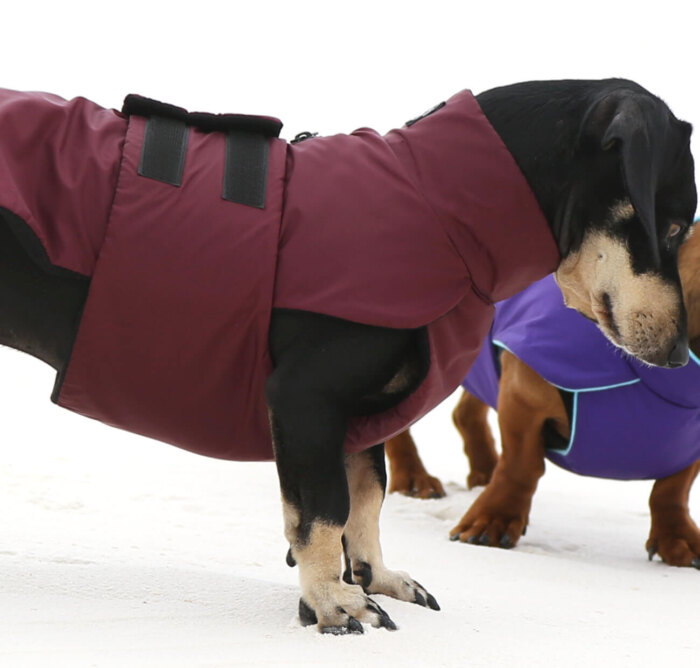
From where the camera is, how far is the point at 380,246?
91.8 inches

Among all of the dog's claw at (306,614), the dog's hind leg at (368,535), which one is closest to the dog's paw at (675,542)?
the dog's hind leg at (368,535)

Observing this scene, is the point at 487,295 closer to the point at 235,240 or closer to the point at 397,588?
the point at 235,240

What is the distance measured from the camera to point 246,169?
2.38 meters

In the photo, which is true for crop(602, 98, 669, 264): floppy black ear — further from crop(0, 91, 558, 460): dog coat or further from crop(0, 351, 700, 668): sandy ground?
crop(0, 351, 700, 668): sandy ground

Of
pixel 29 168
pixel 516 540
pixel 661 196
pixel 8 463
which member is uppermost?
pixel 661 196

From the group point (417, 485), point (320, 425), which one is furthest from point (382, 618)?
point (417, 485)

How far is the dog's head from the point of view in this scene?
236cm

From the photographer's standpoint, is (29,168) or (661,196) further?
(661,196)

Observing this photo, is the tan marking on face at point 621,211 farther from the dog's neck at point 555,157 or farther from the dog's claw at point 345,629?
the dog's claw at point 345,629

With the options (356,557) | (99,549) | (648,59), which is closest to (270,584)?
(356,557)

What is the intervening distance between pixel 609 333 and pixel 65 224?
118cm

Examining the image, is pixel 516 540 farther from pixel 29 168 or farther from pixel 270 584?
pixel 29 168

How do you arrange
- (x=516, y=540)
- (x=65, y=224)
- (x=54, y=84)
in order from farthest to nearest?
(x=54, y=84)
(x=516, y=540)
(x=65, y=224)

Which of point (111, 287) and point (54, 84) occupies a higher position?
point (111, 287)
